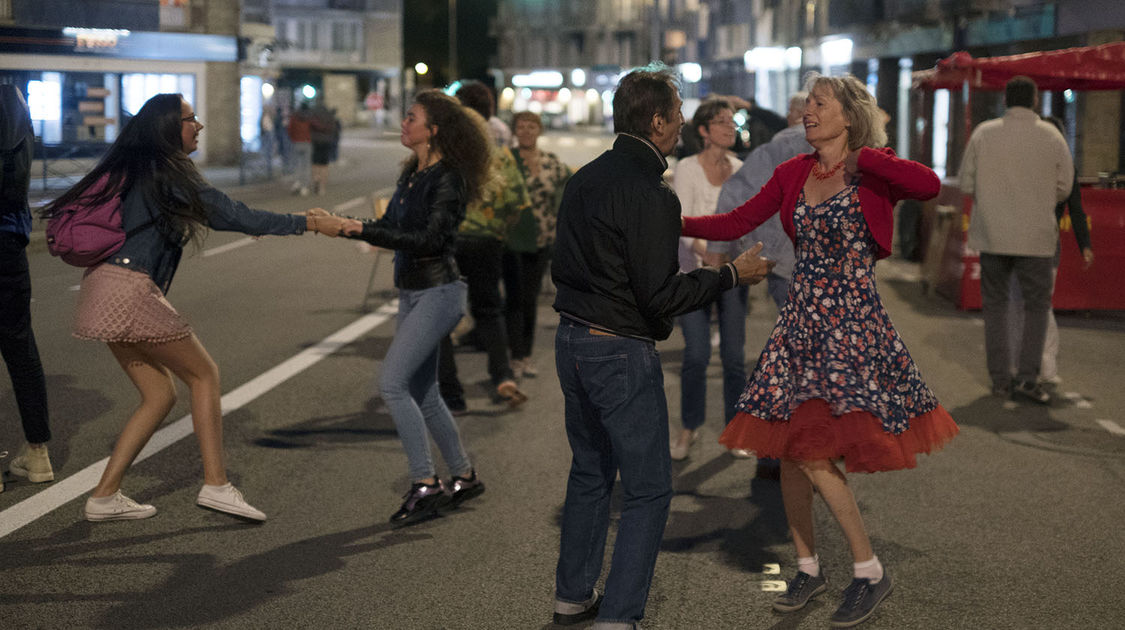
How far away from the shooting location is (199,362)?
19.7 feet

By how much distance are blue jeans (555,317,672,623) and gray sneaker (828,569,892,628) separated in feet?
2.53

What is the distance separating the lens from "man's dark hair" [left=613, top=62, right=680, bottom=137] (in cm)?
440

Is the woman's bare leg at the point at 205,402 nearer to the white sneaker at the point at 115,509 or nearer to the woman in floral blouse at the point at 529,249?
the white sneaker at the point at 115,509

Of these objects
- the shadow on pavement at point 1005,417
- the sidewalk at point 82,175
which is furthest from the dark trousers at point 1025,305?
the sidewalk at point 82,175

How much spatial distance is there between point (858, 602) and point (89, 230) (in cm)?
327

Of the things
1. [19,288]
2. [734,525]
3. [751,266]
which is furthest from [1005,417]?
[19,288]

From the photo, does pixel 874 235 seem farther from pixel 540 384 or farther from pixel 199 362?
pixel 540 384

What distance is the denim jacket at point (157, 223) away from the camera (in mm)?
5680

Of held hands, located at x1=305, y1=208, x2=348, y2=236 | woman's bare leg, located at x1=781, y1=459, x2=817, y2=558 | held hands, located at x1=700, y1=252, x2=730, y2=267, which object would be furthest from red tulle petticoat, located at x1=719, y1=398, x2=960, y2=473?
held hands, located at x1=700, y1=252, x2=730, y2=267

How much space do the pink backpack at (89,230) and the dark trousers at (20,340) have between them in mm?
869

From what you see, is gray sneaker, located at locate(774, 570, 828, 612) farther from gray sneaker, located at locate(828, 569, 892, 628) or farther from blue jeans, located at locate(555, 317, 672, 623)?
blue jeans, located at locate(555, 317, 672, 623)

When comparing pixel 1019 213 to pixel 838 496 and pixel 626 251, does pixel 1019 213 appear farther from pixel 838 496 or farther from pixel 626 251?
pixel 626 251

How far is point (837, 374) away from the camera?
4.87 m

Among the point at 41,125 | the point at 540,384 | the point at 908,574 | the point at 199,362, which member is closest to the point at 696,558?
the point at 908,574
